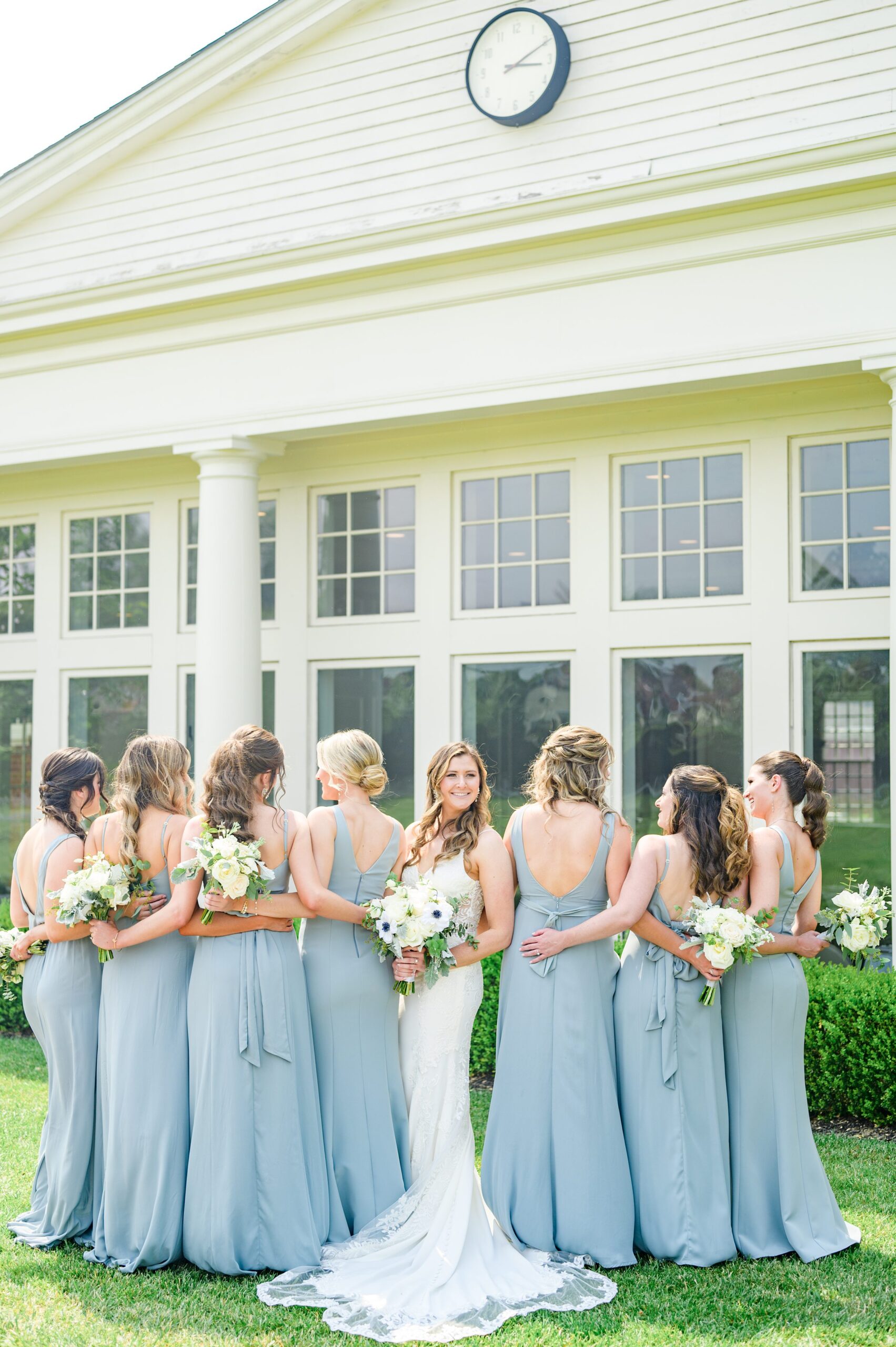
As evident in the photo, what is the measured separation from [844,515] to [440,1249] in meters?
5.23

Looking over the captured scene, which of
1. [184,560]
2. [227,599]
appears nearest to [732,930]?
[227,599]

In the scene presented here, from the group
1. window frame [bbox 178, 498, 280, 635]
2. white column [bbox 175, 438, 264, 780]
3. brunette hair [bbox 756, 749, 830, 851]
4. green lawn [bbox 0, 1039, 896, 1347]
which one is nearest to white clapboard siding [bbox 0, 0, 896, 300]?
white column [bbox 175, 438, 264, 780]

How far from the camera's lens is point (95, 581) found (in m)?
10.6

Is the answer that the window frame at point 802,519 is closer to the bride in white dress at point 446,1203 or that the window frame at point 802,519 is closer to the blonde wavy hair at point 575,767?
the blonde wavy hair at point 575,767

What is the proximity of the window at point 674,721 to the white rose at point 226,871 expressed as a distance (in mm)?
4476

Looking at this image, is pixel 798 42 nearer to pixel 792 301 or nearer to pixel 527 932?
pixel 792 301

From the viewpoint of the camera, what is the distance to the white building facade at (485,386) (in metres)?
7.26

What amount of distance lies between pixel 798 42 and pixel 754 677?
12.2ft

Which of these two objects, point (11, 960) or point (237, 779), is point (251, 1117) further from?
point (11, 960)

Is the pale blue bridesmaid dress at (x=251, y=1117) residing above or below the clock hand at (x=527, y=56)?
below

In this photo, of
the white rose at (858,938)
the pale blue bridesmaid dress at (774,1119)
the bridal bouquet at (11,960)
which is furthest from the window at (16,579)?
the white rose at (858,938)

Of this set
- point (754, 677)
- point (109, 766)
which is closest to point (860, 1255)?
point (754, 677)

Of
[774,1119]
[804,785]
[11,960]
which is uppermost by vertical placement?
[804,785]

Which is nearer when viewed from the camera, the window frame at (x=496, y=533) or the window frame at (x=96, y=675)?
the window frame at (x=496, y=533)
